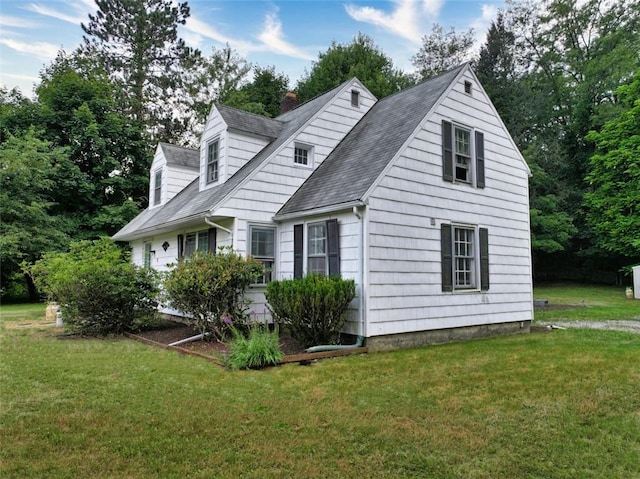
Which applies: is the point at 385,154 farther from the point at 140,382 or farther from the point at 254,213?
the point at 140,382

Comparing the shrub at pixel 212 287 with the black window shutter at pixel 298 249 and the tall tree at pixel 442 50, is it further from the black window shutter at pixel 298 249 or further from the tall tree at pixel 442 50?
the tall tree at pixel 442 50

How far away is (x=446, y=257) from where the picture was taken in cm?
918

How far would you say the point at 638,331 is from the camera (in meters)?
10.2

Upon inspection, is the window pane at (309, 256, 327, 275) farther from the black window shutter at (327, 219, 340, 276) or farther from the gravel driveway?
the gravel driveway

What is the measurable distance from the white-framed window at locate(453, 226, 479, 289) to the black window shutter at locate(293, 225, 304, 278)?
336 cm

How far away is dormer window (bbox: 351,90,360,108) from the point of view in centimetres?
1182

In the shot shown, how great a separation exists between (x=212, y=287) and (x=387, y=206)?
3.70 m

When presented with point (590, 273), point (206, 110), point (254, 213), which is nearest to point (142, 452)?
point (254, 213)

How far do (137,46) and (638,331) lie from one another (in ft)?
Result: 98.5

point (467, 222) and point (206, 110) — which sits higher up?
point (206, 110)

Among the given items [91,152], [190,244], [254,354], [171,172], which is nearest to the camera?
[254,354]

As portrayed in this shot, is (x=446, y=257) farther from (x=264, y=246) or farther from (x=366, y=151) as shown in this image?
(x=264, y=246)

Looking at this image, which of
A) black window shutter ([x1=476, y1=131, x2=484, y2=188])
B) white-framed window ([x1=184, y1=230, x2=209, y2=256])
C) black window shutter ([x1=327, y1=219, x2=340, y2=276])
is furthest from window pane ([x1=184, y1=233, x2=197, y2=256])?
black window shutter ([x1=476, y1=131, x2=484, y2=188])

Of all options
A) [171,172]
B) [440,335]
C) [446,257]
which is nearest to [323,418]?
[440,335]
